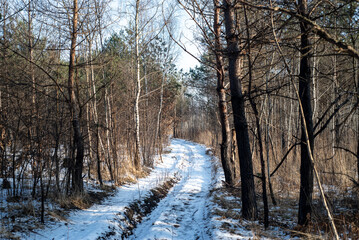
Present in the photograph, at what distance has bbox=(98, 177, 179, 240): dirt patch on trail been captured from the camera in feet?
16.5

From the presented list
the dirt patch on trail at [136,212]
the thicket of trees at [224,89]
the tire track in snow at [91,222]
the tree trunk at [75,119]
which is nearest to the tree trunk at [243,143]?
the thicket of trees at [224,89]

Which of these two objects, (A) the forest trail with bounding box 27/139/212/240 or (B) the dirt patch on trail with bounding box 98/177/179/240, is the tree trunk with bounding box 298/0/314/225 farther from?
(B) the dirt patch on trail with bounding box 98/177/179/240

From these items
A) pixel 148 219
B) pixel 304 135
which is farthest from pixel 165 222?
pixel 304 135

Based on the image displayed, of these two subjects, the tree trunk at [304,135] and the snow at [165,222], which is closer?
the tree trunk at [304,135]

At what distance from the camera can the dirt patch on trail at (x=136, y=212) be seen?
5.02 meters

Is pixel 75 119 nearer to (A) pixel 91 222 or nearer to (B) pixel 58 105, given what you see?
(B) pixel 58 105

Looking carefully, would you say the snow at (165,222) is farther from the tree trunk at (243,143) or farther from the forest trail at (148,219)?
the tree trunk at (243,143)

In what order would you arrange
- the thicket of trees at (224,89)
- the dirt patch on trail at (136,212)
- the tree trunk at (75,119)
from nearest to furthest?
the thicket of trees at (224,89), the dirt patch on trail at (136,212), the tree trunk at (75,119)

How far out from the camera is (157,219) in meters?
5.62

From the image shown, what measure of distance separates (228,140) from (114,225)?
466cm

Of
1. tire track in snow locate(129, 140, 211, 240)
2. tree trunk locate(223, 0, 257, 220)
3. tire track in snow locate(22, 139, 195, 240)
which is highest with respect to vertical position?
tree trunk locate(223, 0, 257, 220)

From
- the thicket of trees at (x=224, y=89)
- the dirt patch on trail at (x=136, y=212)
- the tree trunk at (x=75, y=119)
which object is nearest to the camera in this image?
the thicket of trees at (x=224, y=89)

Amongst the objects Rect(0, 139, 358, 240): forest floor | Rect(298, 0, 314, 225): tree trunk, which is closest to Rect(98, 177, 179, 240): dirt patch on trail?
Rect(0, 139, 358, 240): forest floor

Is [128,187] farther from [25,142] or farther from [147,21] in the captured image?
[147,21]
